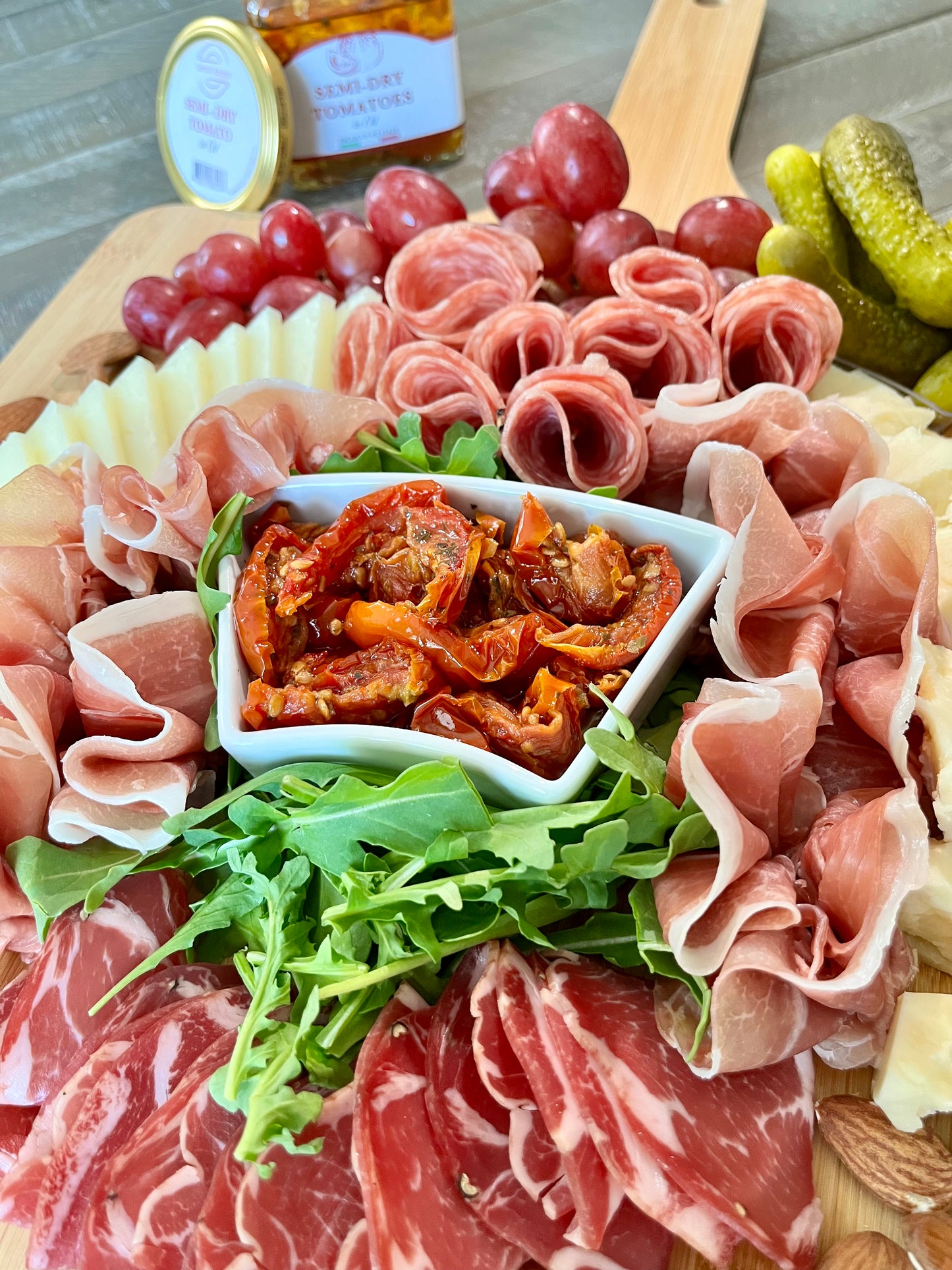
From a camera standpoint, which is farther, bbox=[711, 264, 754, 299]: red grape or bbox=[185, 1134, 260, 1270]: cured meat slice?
bbox=[711, 264, 754, 299]: red grape

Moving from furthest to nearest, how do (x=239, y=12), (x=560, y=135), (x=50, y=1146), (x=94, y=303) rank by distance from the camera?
1. (x=239, y=12)
2. (x=94, y=303)
3. (x=560, y=135)
4. (x=50, y=1146)

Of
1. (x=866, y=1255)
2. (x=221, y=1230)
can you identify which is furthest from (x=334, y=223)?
(x=866, y=1255)

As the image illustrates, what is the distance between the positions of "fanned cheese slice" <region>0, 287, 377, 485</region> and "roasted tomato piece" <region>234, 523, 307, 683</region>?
1.24ft

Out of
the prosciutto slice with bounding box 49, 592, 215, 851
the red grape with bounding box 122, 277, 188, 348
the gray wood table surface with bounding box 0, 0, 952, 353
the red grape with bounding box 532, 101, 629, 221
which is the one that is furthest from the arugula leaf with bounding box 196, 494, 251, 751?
the gray wood table surface with bounding box 0, 0, 952, 353

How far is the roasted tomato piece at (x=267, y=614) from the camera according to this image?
1047mm

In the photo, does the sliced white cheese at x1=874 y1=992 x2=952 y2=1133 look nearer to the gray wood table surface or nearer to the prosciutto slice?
the prosciutto slice

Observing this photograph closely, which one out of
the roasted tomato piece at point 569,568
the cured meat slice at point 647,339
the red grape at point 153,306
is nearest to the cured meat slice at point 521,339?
the cured meat slice at point 647,339

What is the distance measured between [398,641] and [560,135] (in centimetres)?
106

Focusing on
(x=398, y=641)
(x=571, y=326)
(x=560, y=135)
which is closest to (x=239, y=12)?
(x=560, y=135)

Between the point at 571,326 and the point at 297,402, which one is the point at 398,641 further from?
the point at 571,326

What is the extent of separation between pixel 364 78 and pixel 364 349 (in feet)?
2.87

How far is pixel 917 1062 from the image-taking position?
2.98 feet

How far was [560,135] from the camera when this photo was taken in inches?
65.2

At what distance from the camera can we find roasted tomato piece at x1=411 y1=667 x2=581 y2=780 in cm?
95
